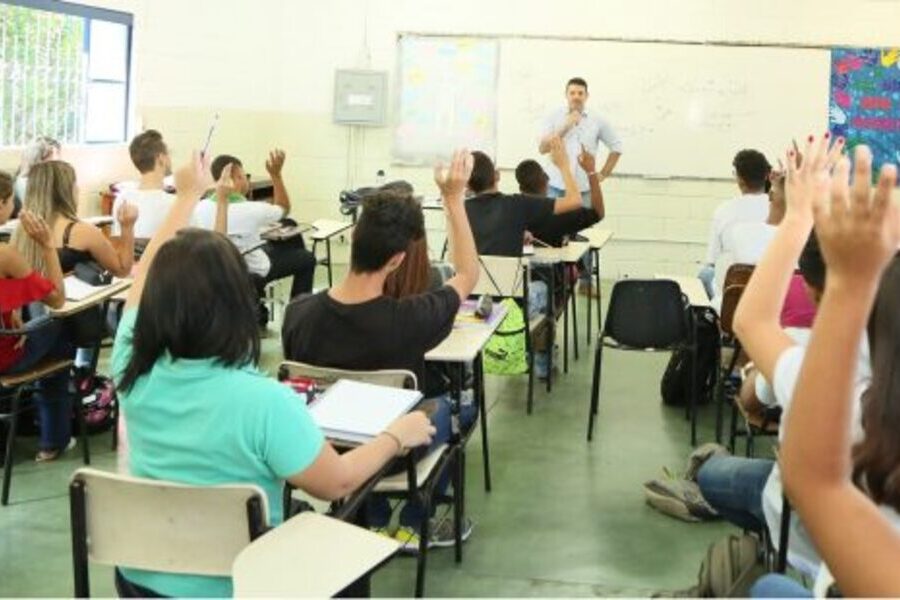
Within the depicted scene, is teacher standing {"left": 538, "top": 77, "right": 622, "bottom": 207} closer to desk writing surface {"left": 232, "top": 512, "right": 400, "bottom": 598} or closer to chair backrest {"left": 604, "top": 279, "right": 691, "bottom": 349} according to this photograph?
chair backrest {"left": 604, "top": 279, "right": 691, "bottom": 349}

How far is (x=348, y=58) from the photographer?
8914 millimetres

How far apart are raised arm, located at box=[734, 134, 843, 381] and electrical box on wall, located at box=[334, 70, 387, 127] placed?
23.6 ft

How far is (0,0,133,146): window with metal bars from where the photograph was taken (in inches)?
249

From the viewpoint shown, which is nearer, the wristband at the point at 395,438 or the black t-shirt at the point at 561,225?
the wristband at the point at 395,438

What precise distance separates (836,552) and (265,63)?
27.3ft

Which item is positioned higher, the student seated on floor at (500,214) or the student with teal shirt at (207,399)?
the student seated on floor at (500,214)

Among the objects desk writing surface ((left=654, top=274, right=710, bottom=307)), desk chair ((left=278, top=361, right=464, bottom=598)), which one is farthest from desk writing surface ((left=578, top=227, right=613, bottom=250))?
desk chair ((left=278, top=361, right=464, bottom=598))

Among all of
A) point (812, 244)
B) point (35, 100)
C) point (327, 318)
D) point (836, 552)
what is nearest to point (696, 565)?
point (812, 244)

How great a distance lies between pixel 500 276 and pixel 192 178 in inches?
85.9

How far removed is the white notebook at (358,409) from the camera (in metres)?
2.24

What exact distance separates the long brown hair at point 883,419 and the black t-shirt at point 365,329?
5.63 ft

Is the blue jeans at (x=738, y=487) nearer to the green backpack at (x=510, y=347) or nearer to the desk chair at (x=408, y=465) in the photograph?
the desk chair at (x=408, y=465)

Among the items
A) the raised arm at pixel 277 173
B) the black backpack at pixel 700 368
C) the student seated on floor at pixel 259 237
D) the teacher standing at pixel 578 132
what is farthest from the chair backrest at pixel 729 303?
the teacher standing at pixel 578 132

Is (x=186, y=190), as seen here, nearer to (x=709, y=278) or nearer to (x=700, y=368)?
(x=700, y=368)
